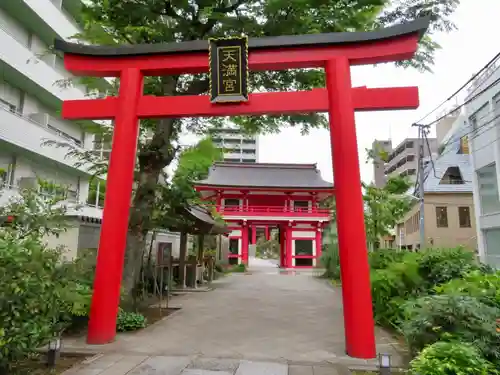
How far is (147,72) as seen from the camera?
7.55 metres

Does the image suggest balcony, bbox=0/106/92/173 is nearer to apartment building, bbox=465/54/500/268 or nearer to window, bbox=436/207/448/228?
apartment building, bbox=465/54/500/268

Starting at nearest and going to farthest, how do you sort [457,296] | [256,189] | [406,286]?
[457,296]
[406,286]
[256,189]

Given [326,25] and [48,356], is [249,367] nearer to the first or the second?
[48,356]

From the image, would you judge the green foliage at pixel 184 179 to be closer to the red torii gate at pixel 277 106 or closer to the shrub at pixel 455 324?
the red torii gate at pixel 277 106

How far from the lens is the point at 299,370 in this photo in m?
5.32

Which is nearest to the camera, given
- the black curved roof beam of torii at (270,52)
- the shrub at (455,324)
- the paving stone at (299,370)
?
the shrub at (455,324)

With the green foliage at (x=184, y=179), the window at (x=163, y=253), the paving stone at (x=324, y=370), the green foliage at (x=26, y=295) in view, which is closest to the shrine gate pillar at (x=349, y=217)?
the paving stone at (x=324, y=370)

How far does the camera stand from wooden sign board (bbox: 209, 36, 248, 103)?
7.05 meters

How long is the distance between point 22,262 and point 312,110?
5.18 meters

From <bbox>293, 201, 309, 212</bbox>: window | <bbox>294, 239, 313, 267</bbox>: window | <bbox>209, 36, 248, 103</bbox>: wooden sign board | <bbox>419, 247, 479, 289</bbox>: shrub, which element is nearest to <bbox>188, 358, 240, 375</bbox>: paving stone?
<bbox>209, 36, 248, 103</bbox>: wooden sign board

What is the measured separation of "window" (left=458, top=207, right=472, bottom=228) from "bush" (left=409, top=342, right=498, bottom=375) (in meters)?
26.9

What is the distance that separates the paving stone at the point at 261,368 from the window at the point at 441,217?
2617cm

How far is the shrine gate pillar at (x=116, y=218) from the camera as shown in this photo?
6598mm

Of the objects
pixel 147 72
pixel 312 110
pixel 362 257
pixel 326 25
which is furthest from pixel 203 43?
pixel 362 257
